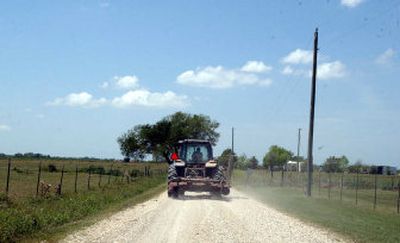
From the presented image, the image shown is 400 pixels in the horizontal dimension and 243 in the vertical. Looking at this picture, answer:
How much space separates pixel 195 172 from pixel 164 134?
8255 centimetres

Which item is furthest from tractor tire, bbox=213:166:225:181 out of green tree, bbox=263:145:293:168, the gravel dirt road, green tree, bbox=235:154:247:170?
green tree, bbox=263:145:293:168

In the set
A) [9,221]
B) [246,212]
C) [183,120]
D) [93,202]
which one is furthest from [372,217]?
[183,120]

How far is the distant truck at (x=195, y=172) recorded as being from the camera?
26.6 metres

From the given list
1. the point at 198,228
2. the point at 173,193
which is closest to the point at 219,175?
the point at 173,193

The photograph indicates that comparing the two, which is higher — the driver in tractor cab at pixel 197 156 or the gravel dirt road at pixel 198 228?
the driver in tractor cab at pixel 197 156

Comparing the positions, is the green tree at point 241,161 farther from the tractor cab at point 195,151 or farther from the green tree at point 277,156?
the tractor cab at point 195,151

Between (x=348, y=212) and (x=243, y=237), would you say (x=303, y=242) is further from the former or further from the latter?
(x=348, y=212)

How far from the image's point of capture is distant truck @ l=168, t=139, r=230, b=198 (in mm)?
26609

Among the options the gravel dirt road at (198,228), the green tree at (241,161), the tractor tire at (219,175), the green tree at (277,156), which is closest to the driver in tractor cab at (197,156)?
the tractor tire at (219,175)

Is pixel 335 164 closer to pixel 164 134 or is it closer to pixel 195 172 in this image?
pixel 164 134

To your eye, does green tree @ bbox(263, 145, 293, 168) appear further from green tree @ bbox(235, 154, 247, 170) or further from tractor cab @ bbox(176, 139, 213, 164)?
tractor cab @ bbox(176, 139, 213, 164)

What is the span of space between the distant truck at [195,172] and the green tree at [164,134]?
7823cm

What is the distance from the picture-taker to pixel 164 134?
362 ft

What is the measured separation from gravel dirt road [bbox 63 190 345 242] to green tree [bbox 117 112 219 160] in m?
88.8
